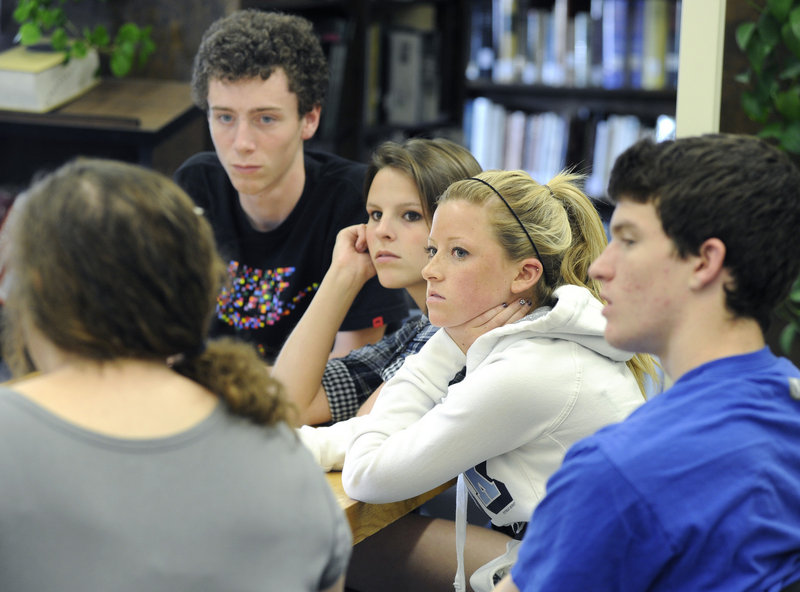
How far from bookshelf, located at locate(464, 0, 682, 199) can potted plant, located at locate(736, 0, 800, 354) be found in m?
1.59

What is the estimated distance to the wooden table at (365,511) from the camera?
138cm

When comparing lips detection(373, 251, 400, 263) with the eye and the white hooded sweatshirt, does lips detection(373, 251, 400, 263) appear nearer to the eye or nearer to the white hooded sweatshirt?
the eye

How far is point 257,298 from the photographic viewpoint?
212 centimetres

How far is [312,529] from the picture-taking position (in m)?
0.85

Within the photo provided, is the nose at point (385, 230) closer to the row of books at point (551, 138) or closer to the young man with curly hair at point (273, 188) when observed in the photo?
the young man with curly hair at point (273, 188)

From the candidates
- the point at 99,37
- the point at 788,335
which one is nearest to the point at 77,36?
the point at 99,37

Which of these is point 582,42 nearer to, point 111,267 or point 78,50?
point 78,50

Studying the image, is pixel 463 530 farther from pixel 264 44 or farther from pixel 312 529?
pixel 264 44

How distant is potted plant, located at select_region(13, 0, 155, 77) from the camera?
2486 mm

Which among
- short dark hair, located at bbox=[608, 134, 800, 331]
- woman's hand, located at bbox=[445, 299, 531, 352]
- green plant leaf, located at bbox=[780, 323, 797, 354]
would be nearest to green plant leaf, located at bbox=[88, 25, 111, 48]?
woman's hand, located at bbox=[445, 299, 531, 352]

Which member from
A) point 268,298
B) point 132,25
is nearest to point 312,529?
point 268,298

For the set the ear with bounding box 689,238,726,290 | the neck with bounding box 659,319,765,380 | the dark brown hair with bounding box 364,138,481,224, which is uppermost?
the ear with bounding box 689,238,726,290

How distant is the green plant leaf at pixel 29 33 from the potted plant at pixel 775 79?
1.75 meters

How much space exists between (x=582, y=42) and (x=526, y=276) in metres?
2.42
